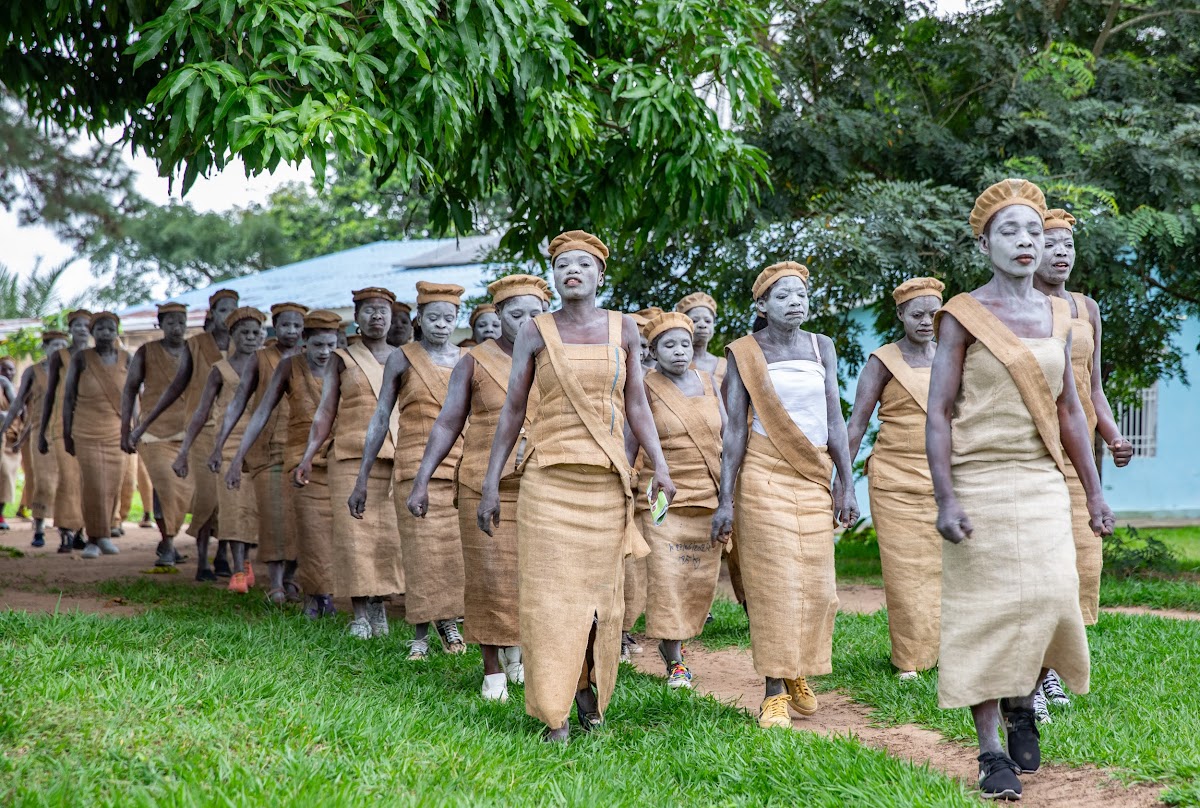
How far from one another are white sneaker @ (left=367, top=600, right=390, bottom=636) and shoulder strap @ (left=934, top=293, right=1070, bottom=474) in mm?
4785

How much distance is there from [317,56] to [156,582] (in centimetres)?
603

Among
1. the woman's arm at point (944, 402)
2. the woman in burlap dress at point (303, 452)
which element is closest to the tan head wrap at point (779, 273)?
the woman's arm at point (944, 402)

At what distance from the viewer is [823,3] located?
1176cm

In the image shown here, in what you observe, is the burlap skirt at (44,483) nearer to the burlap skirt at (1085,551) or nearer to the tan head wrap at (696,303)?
the tan head wrap at (696,303)

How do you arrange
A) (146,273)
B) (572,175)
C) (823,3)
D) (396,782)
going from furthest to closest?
1. (146,273)
2. (823,3)
3. (572,175)
4. (396,782)

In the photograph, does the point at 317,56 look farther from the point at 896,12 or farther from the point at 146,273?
the point at 146,273

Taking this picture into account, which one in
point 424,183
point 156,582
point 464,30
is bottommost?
point 156,582

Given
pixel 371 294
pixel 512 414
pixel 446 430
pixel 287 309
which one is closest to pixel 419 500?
pixel 446 430

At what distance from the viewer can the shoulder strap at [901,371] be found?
7234 millimetres

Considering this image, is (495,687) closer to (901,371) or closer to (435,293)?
(435,293)

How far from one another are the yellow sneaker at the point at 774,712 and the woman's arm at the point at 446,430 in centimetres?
188

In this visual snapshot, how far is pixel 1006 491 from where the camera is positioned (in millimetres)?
4902

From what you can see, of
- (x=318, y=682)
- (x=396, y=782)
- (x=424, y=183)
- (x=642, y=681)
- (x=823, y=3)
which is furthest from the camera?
(x=823, y=3)

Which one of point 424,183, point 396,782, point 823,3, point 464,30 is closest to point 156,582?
point 424,183
